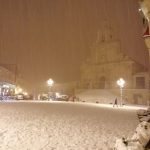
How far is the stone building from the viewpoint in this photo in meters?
64.8

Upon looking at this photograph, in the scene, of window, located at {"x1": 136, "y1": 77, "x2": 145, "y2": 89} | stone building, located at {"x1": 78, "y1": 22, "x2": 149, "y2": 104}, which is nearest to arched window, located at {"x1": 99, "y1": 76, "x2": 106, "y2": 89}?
stone building, located at {"x1": 78, "y1": 22, "x2": 149, "y2": 104}

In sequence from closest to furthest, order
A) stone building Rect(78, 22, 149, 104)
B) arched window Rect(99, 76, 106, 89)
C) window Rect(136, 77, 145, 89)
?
stone building Rect(78, 22, 149, 104)
window Rect(136, 77, 145, 89)
arched window Rect(99, 76, 106, 89)

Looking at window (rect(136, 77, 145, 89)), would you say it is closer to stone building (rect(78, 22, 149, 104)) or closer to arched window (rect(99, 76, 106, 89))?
stone building (rect(78, 22, 149, 104))

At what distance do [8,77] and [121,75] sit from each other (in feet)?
98.2

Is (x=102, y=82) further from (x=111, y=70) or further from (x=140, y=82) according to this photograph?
(x=140, y=82)

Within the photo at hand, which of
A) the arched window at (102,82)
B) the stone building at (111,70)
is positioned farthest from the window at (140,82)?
the arched window at (102,82)

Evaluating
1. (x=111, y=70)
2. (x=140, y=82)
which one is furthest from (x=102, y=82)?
(x=140, y=82)

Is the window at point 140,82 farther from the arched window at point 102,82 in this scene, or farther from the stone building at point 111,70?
the arched window at point 102,82

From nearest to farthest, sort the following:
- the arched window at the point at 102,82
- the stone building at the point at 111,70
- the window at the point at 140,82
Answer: the stone building at the point at 111,70
the window at the point at 140,82
the arched window at the point at 102,82

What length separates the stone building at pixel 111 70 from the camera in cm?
6481

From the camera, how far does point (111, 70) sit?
247 ft

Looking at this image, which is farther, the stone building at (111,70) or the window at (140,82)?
the window at (140,82)

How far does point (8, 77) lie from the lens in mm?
74000

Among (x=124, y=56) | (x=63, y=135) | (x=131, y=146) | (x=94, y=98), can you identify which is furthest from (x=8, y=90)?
(x=131, y=146)
